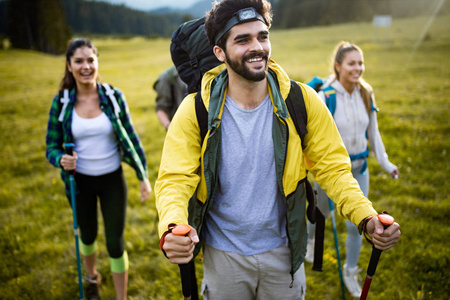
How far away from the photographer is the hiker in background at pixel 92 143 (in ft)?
14.1

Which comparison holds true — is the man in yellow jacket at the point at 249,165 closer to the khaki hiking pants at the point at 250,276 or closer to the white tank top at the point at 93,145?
the khaki hiking pants at the point at 250,276

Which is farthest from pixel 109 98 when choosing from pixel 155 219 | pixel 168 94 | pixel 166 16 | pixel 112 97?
pixel 166 16

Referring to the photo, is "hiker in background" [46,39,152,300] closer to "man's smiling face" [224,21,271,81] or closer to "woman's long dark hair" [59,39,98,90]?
"woman's long dark hair" [59,39,98,90]

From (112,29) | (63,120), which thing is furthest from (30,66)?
(112,29)

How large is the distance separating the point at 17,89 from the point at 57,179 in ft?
60.8

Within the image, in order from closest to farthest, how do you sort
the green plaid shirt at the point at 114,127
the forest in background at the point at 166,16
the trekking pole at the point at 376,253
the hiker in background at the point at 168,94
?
the trekking pole at the point at 376,253
the green plaid shirt at the point at 114,127
the hiker in background at the point at 168,94
the forest in background at the point at 166,16

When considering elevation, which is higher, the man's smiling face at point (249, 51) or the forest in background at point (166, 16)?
the forest in background at point (166, 16)

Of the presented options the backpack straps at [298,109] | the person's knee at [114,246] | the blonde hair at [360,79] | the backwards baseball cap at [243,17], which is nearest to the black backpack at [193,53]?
the backwards baseball cap at [243,17]

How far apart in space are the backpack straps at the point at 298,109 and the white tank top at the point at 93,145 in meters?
2.82

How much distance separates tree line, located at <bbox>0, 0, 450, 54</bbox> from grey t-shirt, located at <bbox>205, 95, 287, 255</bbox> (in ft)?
132

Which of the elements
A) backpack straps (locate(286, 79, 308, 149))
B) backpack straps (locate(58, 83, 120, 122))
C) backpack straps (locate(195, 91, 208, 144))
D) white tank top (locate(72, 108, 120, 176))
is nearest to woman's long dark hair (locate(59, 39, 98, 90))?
backpack straps (locate(58, 83, 120, 122))

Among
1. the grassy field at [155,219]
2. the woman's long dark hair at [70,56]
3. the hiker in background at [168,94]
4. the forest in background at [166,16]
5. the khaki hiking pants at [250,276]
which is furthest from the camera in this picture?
the forest in background at [166,16]

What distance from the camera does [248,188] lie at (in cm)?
263

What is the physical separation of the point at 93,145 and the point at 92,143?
0.10 feet
